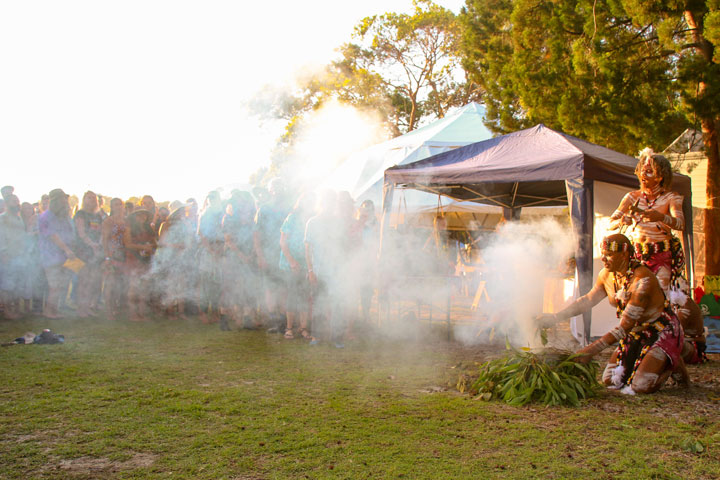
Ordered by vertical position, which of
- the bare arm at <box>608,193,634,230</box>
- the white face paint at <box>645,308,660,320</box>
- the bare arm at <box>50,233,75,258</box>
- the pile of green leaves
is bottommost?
the pile of green leaves

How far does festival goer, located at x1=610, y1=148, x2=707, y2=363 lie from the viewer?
180 inches

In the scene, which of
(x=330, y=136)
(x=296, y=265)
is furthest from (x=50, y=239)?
(x=330, y=136)

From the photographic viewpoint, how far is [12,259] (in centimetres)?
720

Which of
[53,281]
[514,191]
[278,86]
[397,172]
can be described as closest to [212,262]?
[53,281]

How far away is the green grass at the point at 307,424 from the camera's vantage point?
2.61 meters

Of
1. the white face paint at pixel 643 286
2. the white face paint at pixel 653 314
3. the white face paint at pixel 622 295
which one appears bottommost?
the white face paint at pixel 653 314

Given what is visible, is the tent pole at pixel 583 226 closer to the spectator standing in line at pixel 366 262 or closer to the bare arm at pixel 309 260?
the spectator standing in line at pixel 366 262

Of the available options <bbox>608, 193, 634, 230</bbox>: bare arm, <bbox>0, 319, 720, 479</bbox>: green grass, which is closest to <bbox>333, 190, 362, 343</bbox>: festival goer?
<bbox>0, 319, 720, 479</bbox>: green grass

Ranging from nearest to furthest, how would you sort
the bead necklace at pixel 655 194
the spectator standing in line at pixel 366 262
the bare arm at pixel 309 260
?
the bead necklace at pixel 655 194 → the bare arm at pixel 309 260 → the spectator standing in line at pixel 366 262

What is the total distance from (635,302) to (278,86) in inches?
982

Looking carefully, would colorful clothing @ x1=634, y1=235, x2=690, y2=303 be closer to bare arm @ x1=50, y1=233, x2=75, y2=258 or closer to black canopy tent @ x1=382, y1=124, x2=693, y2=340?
black canopy tent @ x1=382, y1=124, x2=693, y2=340

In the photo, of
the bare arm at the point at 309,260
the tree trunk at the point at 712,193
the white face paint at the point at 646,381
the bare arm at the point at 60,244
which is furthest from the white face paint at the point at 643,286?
the bare arm at the point at 60,244

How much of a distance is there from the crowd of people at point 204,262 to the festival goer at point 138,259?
13 mm

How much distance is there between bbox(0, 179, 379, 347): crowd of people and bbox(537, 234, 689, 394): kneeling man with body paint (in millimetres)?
2817
